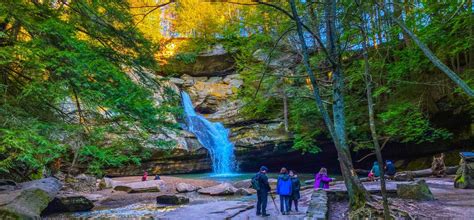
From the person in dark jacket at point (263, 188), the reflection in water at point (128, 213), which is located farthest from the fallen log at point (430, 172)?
the reflection in water at point (128, 213)

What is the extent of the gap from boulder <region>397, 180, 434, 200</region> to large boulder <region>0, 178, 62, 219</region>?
10.6 meters

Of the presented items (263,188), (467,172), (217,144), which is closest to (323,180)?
(263,188)

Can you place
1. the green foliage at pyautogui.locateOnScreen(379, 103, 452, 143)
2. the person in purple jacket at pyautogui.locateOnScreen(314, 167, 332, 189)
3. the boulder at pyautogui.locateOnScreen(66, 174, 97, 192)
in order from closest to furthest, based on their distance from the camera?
1. the person in purple jacket at pyautogui.locateOnScreen(314, 167, 332, 189)
2. the green foliage at pyautogui.locateOnScreen(379, 103, 452, 143)
3. the boulder at pyautogui.locateOnScreen(66, 174, 97, 192)

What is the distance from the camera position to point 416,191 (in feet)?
31.5

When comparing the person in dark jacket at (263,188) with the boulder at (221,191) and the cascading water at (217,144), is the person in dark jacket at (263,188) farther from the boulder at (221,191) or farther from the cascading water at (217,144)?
the cascading water at (217,144)

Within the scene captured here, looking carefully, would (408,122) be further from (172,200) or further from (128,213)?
(128,213)

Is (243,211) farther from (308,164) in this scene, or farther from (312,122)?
(308,164)

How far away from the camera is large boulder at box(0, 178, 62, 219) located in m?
7.62

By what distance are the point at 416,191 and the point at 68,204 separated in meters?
12.0

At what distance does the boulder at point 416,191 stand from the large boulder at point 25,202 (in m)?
10.6

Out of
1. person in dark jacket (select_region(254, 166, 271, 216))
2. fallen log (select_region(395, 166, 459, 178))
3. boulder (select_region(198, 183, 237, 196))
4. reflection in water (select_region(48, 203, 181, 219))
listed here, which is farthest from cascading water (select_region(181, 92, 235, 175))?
person in dark jacket (select_region(254, 166, 271, 216))

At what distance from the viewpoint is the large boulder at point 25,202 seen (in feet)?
25.0

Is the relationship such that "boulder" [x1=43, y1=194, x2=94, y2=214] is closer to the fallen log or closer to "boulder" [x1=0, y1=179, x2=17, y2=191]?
"boulder" [x1=0, y1=179, x2=17, y2=191]

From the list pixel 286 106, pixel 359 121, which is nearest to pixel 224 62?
pixel 286 106
